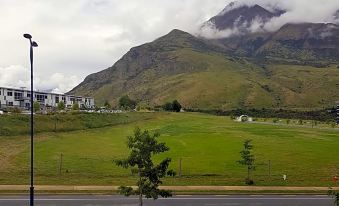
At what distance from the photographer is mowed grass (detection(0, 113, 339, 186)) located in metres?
45.3

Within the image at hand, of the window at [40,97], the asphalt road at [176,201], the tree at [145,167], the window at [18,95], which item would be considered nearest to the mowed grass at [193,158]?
the asphalt road at [176,201]

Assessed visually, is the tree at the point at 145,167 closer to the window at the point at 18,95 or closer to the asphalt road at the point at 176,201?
the asphalt road at the point at 176,201

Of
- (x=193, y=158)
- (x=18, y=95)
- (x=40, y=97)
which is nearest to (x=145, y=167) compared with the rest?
(x=193, y=158)

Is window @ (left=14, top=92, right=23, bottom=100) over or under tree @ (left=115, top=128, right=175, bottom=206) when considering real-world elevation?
over

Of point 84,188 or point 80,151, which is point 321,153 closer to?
point 80,151

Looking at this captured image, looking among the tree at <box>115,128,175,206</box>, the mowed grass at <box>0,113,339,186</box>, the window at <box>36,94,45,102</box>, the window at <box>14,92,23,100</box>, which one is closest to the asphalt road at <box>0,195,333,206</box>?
the mowed grass at <box>0,113,339,186</box>

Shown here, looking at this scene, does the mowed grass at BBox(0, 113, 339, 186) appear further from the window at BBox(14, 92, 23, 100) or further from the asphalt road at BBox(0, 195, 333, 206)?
the window at BBox(14, 92, 23, 100)

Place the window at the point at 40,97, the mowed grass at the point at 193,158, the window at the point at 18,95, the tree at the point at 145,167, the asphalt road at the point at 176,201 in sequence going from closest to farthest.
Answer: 1. the tree at the point at 145,167
2. the asphalt road at the point at 176,201
3. the mowed grass at the point at 193,158
4. the window at the point at 18,95
5. the window at the point at 40,97

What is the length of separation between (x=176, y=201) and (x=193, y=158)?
21.7 metres

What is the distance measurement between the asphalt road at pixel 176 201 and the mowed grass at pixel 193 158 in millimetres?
5419

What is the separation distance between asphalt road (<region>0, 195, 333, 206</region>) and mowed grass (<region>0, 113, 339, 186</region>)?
5.42 meters

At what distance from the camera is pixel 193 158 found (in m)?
58.2

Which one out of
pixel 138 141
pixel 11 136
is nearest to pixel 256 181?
pixel 138 141

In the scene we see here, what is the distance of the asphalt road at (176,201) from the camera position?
34.7m
